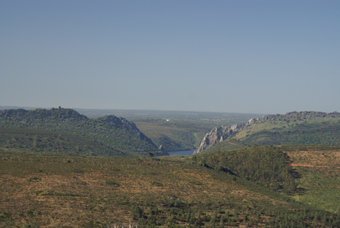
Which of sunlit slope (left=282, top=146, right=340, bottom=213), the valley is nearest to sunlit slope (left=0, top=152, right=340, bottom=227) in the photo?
the valley

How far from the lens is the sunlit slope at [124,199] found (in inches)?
1721

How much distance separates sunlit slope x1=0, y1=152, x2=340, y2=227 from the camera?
43.7 metres

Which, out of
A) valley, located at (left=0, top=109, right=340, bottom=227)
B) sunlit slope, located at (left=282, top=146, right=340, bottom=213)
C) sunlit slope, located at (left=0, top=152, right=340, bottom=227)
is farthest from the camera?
sunlit slope, located at (left=282, top=146, right=340, bottom=213)

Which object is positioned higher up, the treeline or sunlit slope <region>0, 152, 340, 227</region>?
sunlit slope <region>0, 152, 340, 227</region>

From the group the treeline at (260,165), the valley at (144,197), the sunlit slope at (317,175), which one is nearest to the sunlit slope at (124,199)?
the valley at (144,197)

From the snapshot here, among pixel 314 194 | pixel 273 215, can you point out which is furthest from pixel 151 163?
pixel 314 194

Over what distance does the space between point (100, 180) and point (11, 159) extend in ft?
83.6

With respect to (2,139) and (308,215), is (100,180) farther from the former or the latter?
(2,139)

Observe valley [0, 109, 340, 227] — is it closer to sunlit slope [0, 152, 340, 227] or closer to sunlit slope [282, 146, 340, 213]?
sunlit slope [0, 152, 340, 227]

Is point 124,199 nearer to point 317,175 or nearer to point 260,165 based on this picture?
point 260,165

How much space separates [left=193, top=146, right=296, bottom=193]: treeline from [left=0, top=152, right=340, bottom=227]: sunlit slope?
34.3 m

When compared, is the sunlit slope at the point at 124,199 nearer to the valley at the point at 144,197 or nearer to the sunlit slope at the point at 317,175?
the valley at the point at 144,197

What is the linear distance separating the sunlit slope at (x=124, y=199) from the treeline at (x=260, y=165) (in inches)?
1350

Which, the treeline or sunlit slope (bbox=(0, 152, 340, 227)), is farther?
the treeline
